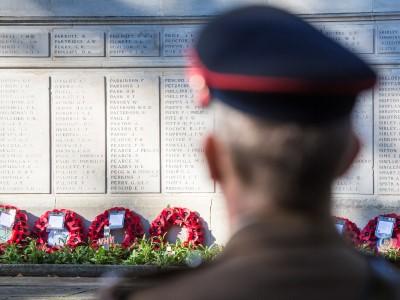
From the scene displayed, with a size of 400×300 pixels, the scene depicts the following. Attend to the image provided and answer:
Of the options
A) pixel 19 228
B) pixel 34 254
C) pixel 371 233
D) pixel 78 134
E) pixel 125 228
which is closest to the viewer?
pixel 34 254

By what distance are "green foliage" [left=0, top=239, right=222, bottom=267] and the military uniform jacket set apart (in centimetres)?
1037

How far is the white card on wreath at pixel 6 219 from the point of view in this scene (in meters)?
12.7

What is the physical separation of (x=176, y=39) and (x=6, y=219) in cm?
307

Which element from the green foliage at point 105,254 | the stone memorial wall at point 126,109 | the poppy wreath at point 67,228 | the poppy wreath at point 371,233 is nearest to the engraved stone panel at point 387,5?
the stone memorial wall at point 126,109

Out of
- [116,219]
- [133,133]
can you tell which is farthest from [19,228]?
[133,133]

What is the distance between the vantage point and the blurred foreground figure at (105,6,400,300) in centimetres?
133

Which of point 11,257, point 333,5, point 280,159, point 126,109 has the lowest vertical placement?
point 11,257

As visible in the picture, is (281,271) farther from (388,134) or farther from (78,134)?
(78,134)

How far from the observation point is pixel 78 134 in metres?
12.9

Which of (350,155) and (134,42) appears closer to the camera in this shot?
(350,155)

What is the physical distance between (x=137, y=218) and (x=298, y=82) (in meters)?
11.3

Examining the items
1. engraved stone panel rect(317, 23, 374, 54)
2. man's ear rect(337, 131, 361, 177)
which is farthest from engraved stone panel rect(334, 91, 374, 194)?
man's ear rect(337, 131, 361, 177)

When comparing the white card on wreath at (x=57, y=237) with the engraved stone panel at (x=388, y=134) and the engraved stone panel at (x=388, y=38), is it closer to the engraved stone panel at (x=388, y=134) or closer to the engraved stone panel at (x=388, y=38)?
the engraved stone panel at (x=388, y=134)

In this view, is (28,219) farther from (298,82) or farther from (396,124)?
(298,82)
